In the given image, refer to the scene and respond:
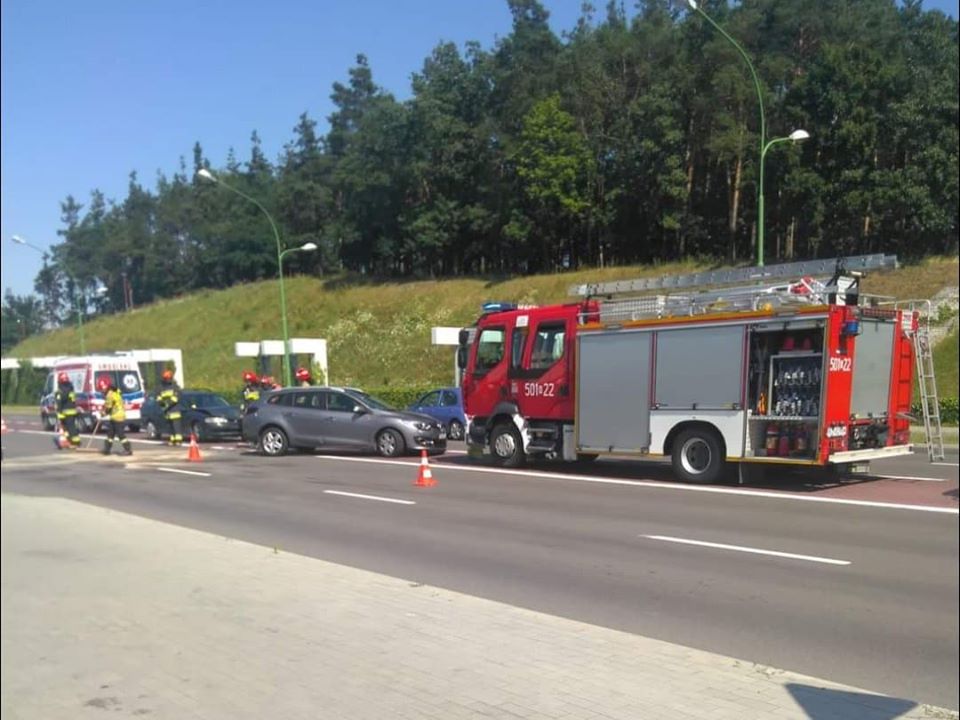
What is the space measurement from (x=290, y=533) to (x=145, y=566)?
7.88 ft

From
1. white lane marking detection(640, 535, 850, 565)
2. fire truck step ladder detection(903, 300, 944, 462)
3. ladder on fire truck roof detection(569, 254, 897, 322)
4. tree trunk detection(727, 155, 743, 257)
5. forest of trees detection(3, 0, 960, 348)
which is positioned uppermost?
tree trunk detection(727, 155, 743, 257)

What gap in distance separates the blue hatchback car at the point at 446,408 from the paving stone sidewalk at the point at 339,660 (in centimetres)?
1081

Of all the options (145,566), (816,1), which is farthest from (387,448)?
(816,1)

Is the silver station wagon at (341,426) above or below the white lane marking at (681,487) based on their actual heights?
above

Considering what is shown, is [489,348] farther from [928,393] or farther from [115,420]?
[115,420]

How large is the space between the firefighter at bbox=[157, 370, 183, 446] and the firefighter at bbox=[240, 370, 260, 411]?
4.17 meters

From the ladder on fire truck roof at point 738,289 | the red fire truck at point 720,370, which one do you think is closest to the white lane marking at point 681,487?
the red fire truck at point 720,370

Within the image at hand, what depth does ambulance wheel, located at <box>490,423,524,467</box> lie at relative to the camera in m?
16.1

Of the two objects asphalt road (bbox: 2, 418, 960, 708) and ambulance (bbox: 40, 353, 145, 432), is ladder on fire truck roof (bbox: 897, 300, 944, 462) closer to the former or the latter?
asphalt road (bbox: 2, 418, 960, 708)

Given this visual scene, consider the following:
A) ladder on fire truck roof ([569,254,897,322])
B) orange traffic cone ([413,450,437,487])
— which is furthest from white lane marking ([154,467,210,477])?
ladder on fire truck roof ([569,254,897,322])

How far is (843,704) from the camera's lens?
3.96 meters

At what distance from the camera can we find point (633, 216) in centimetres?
1134

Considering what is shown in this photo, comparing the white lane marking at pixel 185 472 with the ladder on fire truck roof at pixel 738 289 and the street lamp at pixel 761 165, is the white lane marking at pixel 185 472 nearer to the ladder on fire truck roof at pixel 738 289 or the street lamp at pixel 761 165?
the ladder on fire truck roof at pixel 738 289

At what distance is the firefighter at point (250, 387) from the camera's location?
38.4 feet
